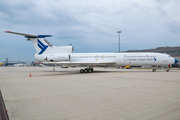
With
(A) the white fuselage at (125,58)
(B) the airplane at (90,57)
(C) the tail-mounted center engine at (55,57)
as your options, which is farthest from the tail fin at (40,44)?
(C) the tail-mounted center engine at (55,57)

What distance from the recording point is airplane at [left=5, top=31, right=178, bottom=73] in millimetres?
22531

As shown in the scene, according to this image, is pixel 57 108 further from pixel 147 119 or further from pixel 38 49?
pixel 38 49

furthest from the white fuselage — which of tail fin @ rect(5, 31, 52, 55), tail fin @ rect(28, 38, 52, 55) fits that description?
tail fin @ rect(5, 31, 52, 55)

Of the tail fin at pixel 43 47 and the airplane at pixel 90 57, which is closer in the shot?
the airplane at pixel 90 57

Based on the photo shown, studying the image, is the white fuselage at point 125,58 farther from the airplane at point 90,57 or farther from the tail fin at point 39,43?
the tail fin at point 39,43

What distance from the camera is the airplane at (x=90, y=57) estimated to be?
73.9 ft

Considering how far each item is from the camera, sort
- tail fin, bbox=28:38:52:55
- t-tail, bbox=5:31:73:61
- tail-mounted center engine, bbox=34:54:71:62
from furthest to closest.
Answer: tail fin, bbox=28:38:52:55 < t-tail, bbox=5:31:73:61 < tail-mounted center engine, bbox=34:54:71:62

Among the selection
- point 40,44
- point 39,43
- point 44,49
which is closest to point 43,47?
point 44,49

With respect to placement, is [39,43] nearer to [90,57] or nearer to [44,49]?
[44,49]

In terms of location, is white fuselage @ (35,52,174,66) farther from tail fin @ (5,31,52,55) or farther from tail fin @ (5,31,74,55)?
tail fin @ (5,31,52,55)

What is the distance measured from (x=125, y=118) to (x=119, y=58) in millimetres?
19617

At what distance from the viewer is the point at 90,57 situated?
78.4 feet

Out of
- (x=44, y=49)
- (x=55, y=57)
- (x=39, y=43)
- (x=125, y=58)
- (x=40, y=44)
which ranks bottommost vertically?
(x=125, y=58)

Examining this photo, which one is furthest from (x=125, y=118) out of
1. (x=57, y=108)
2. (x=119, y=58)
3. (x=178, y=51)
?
(x=178, y=51)
